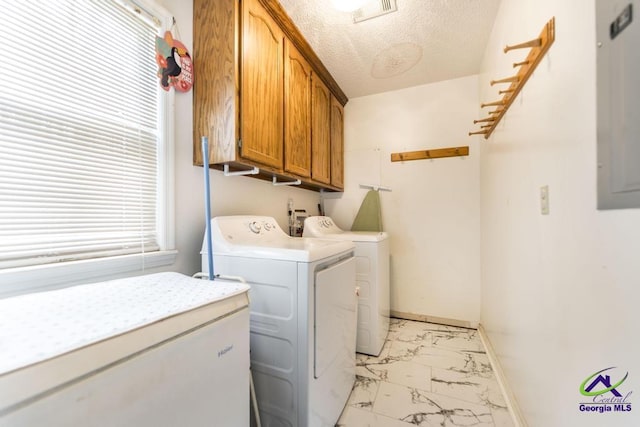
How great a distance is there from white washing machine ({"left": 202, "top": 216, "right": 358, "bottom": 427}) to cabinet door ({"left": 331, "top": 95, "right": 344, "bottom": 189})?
5.25 ft

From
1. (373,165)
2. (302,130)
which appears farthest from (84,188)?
(373,165)

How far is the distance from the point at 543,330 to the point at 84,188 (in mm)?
2030

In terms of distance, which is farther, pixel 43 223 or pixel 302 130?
pixel 302 130

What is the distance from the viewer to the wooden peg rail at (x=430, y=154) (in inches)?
103

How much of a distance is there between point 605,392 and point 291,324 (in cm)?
101

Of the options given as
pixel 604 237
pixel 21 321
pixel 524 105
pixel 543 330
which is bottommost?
pixel 543 330

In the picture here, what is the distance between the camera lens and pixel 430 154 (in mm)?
2734

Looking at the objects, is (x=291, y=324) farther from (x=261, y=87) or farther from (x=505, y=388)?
(x=505, y=388)

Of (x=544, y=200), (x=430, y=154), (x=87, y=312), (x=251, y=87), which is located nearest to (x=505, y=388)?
(x=544, y=200)

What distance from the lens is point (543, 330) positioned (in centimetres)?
109

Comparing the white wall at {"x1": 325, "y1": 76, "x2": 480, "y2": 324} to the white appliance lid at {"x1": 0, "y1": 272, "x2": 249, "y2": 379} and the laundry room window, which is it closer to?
the laundry room window

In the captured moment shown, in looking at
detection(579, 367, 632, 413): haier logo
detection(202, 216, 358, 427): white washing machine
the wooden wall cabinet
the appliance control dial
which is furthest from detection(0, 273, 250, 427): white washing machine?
detection(579, 367, 632, 413): haier logo

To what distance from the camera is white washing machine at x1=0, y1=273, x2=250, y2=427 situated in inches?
16.5

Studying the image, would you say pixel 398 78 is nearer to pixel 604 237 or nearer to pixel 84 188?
pixel 604 237
